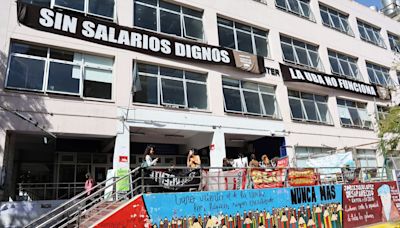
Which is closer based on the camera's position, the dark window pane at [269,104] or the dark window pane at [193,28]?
the dark window pane at [193,28]

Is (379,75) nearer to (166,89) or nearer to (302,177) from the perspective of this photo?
(302,177)

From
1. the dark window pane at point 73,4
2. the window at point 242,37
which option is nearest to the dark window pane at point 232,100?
the window at point 242,37

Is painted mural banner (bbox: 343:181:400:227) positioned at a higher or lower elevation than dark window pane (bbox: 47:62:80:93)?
lower

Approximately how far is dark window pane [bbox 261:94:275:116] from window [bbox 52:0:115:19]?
900cm

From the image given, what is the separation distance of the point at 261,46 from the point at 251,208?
11.3 meters

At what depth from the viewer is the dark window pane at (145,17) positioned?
608 inches

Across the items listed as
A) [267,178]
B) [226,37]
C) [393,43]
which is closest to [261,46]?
[226,37]

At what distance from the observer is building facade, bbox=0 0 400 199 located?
12.5 m

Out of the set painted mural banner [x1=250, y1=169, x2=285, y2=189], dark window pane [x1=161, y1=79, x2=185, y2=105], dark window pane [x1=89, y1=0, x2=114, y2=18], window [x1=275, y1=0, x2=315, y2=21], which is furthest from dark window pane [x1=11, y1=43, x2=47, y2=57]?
window [x1=275, y1=0, x2=315, y2=21]

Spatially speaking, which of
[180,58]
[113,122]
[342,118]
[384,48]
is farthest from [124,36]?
[384,48]

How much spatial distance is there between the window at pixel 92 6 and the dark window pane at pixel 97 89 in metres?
3.11

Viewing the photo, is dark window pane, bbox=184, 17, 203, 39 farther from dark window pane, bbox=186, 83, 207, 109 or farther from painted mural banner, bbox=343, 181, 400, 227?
painted mural banner, bbox=343, 181, 400, 227

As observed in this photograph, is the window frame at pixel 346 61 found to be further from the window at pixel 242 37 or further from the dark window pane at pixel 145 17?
the dark window pane at pixel 145 17

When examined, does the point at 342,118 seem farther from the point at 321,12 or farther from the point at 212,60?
the point at 212,60
